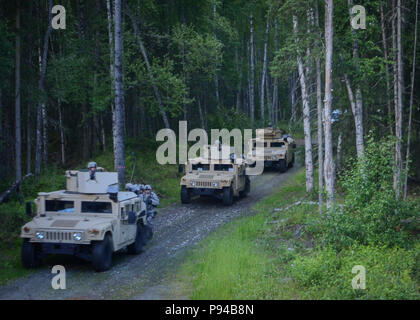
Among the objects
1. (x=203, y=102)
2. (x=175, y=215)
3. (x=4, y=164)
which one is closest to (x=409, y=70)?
(x=175, y=215)

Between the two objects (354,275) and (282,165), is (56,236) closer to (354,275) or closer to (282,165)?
(354,275)

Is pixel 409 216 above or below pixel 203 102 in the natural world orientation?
below

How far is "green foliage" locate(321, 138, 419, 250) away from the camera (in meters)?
12.1

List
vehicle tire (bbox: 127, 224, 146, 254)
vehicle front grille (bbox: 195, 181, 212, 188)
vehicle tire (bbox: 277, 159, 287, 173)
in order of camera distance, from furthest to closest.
→ 1. vehicle tire (bbox: 277, 159, 287, 173)
2. vehicle front grille (bbox: 195, 181, 212, 188)
3. vehicle tire (bbox: 127, 224, 146, 254)

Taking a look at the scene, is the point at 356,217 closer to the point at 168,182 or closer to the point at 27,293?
the point at 27,293

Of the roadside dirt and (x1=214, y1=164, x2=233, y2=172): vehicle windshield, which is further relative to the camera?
(x1=214, y1=164, x2=233, y2=172): vehicle windshield

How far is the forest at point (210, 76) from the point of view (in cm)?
1456

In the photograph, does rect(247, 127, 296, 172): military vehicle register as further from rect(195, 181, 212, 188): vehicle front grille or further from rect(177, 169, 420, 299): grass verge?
rect(177, 169, 420, 299): grass verge

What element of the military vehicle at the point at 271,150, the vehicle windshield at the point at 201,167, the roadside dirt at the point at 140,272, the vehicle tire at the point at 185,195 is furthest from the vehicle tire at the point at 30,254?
the military vehicle at the point at 271,150

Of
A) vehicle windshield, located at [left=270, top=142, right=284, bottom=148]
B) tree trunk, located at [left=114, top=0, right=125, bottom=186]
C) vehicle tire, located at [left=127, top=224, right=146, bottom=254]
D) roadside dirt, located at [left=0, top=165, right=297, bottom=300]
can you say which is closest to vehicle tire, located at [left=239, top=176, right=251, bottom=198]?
roadside dirt, located at [left=0, top=165, right=297, bottom=300]

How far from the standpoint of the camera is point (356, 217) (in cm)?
1253

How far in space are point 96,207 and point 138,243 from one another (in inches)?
68.2

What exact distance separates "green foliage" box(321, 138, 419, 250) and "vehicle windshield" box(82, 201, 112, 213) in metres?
5.25

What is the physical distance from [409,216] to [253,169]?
50.2ft
